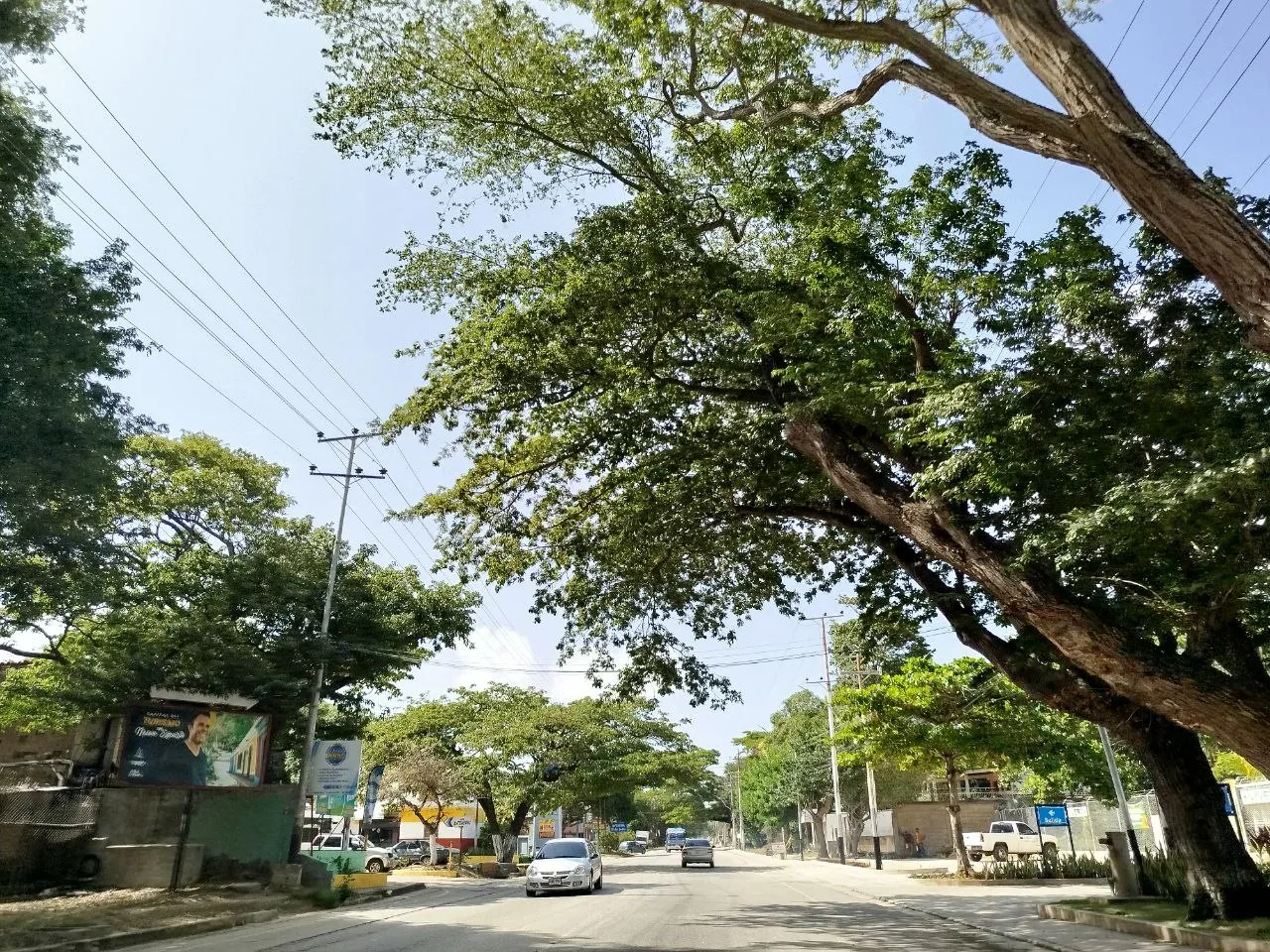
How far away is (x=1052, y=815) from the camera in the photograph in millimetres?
21703

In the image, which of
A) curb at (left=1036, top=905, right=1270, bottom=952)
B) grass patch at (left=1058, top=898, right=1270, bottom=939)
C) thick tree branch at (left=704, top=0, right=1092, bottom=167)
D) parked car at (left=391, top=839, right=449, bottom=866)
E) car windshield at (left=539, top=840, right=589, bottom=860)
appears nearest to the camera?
thick tree branch at (left=704, top=0, right=1092, bottom=167)

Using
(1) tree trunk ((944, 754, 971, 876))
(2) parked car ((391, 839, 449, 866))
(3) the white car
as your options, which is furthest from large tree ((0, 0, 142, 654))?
(2) parked car ((391, 839, 449, 866))

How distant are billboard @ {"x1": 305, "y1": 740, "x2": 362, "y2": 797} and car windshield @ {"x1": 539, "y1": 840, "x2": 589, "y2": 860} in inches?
209

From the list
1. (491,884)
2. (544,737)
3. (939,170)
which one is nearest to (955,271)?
(939,170)

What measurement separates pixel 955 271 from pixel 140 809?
19.6 m

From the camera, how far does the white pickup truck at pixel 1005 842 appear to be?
→ 3209 centimetres

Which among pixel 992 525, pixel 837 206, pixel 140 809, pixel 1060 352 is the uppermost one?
pixel 837 206

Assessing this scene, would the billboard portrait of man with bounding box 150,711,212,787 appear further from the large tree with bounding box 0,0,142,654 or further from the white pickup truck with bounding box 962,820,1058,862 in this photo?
the white pickup truck with bounding box 962,820,1058,862

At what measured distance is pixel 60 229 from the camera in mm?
13234

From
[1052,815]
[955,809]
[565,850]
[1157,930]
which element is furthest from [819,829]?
[1157,930]

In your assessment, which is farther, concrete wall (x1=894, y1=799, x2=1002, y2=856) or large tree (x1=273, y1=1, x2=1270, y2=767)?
concrete wall (x1=894, y1=799, x2=1002, y2=856)

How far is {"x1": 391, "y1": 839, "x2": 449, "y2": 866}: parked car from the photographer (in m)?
35.3

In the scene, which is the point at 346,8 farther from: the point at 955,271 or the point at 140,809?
the point at 140,809

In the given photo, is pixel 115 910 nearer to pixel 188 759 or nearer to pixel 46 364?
pixel 188 759
